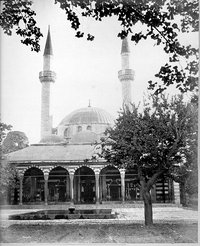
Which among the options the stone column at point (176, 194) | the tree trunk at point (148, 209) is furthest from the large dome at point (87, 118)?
the tree trunk at point (148, 209)

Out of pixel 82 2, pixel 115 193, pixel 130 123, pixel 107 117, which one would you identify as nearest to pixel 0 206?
pixel 82 2

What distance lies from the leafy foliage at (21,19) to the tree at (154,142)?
3.07m

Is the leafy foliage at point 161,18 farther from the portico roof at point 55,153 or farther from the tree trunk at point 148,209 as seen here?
the portico roof at point 55,153

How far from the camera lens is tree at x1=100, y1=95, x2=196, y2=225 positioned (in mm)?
6477

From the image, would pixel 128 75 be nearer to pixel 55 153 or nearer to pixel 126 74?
pixel 126 74

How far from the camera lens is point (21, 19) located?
4250mm

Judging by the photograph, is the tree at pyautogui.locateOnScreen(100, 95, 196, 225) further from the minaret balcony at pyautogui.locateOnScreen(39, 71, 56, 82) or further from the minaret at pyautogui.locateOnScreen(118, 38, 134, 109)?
the minaret balcony at pyautogui.locateOnScreen(39, 71, 56, 82)

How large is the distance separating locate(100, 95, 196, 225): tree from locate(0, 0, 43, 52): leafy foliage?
3.07 meters

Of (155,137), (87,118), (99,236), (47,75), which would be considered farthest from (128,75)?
(87,118)

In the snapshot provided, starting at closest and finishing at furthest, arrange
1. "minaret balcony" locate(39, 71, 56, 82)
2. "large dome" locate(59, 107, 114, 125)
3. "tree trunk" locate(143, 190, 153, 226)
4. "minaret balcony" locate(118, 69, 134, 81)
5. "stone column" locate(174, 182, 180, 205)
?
"tree trunk" locate(143, 190, 153, 226) < "minaret balcony" locate(39, 71, 56, 82) < "minaret balcony" locate(118, 69, 134, 81) < "stone column" locate(174, 182, 180, 205) < "large dome" locate(59, 107, 114, 125)

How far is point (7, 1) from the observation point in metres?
3.99

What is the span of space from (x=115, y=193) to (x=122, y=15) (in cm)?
1293

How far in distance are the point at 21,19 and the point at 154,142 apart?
361 centimetres

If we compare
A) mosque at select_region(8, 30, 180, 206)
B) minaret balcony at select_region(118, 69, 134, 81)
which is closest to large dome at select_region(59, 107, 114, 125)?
mosque at select_region(8, 30, 180, 206)
